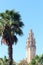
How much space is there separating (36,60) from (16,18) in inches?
732

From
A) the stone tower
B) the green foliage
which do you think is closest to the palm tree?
the green foliage

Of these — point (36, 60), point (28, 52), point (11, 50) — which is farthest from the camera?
point (28, 52)

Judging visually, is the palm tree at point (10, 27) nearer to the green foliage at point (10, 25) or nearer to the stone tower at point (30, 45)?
the green foliage at point (10, 25)

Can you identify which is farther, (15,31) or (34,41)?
(34,41)

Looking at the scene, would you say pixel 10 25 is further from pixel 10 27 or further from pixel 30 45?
pixel 30 45

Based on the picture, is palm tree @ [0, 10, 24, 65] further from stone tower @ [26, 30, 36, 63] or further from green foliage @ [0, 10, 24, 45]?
stone tower @ [26, 30, 36, 63]

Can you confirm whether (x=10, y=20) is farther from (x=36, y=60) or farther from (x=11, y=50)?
(x=36, y=60)

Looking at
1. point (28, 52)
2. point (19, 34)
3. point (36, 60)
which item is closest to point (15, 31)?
point (19, 34)

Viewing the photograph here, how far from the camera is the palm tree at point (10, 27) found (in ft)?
142

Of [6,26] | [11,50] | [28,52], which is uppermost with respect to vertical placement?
[28,52]

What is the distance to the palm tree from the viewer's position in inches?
1709

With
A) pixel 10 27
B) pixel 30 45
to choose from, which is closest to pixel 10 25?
pixel 10 27

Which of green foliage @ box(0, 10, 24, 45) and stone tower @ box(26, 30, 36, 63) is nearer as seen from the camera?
green foliage @ box(0, 10, 24, 45)

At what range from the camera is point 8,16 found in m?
44.8
